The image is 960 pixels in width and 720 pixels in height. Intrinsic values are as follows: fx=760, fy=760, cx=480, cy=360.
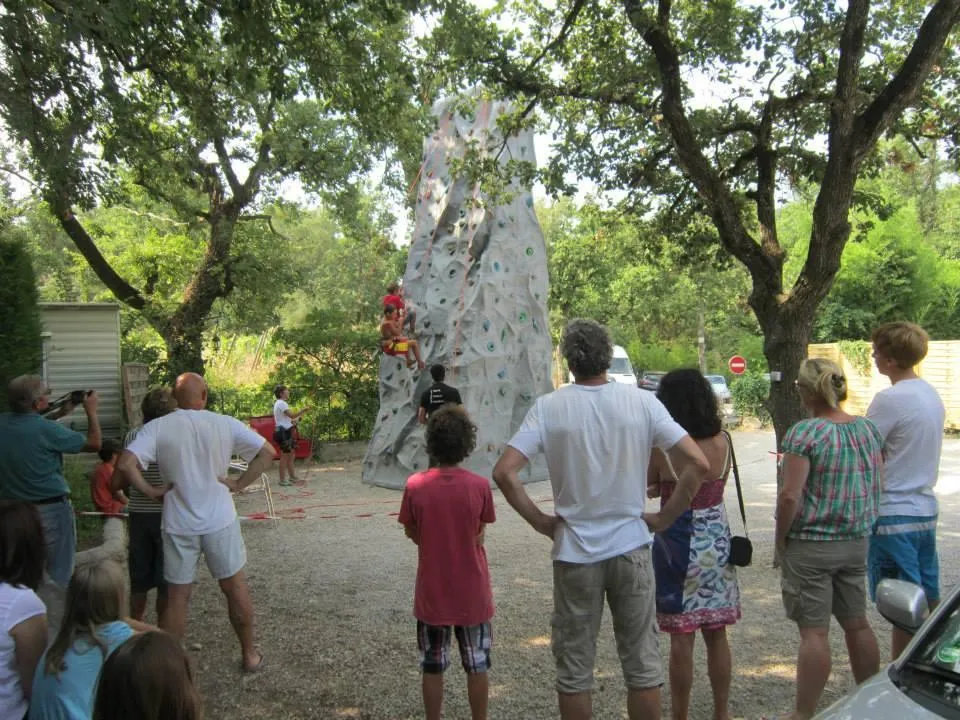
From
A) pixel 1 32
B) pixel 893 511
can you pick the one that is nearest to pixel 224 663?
pixel 893 511

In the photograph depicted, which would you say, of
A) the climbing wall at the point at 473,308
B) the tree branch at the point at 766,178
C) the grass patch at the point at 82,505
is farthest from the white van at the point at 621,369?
the grass patch at the point at 82,505

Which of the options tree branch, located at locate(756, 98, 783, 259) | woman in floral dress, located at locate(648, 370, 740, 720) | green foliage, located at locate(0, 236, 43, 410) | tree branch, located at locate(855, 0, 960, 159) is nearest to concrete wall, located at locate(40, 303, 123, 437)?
green foliage, located at locate(0, 236, 43, 410)

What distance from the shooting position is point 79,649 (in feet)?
7.89

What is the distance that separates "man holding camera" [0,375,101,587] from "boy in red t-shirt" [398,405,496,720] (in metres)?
2.48

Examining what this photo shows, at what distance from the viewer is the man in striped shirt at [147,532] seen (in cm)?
471

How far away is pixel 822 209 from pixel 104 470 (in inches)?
255

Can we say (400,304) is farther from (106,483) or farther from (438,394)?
(106,483)

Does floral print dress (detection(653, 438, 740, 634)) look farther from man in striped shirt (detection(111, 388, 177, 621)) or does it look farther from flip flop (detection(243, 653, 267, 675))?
man in striped shirt (detection(111, 388, 177, 621))

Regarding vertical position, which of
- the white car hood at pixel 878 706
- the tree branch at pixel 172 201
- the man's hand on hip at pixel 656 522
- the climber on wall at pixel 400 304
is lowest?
the white car hood at pixel 878 706

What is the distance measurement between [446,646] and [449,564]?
1.33 ft

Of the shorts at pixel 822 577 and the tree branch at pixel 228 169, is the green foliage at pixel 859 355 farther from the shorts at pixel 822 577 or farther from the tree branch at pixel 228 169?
the shorts at pixel 822 577

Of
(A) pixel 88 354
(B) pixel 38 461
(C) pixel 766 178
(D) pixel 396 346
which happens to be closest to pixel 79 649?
(B) pixel 38 461

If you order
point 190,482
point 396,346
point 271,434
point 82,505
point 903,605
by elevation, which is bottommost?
point 82,505

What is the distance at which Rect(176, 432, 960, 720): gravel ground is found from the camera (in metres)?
4.26
